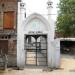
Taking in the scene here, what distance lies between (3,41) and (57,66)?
5851 mm

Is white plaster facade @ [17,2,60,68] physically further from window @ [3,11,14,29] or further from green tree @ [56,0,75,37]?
green tree @ [56,0,75,37]

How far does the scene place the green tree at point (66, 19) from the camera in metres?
47.2

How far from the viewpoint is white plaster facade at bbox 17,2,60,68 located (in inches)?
1070

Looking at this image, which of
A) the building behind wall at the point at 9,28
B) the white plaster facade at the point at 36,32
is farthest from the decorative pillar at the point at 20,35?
the building behind wall at the point at 9,28

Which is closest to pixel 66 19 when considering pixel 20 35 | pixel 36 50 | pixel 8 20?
pixel 36 50

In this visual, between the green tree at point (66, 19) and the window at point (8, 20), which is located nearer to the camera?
the window at point (8, 20)

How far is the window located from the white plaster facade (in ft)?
3.74

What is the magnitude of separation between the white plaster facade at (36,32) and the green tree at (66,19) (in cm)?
1928

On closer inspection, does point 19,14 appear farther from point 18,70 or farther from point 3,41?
point 18,70

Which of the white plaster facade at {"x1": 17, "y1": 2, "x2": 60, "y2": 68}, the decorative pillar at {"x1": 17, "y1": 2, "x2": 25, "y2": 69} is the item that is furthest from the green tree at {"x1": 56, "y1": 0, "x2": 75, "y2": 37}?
the decorative pillar at {"x1": 17, "y1": 2, "x2": 25, "y2": 69}

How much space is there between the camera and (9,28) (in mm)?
28344

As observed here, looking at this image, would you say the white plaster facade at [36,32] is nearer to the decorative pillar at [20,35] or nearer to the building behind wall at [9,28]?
the decorative pillar at [20,35]

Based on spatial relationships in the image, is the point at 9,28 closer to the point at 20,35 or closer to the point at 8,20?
the point at 8,20

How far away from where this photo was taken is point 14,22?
28.3 m
